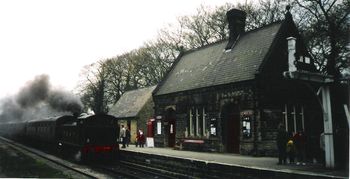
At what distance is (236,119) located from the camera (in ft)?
66.4

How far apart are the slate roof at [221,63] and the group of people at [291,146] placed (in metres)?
4.70

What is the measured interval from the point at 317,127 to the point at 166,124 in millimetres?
9833

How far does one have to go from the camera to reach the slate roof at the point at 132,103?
35594mm

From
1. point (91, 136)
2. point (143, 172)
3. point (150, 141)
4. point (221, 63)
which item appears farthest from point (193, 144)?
point (143, 172)

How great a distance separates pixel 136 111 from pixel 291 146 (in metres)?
21.7

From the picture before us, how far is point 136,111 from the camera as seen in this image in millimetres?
35062

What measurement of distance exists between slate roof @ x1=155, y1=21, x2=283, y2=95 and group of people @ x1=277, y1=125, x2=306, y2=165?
15.4 ft

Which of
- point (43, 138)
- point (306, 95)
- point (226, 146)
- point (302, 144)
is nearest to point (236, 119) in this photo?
point (226, 146)

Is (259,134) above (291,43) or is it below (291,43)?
below

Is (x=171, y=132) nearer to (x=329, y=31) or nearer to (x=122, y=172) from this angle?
(x=122, y=172)

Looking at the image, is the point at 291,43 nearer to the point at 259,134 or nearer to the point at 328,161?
the point at 328,161

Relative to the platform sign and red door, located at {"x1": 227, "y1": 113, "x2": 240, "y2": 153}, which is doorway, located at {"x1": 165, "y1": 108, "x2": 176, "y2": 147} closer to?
the platform sign

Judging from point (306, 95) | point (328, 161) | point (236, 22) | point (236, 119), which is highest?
point (236, 22)

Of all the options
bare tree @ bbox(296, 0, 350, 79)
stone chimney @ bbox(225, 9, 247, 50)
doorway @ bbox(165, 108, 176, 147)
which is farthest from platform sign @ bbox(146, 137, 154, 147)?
bare tree @ bbox(296, 0, 350, 79)
